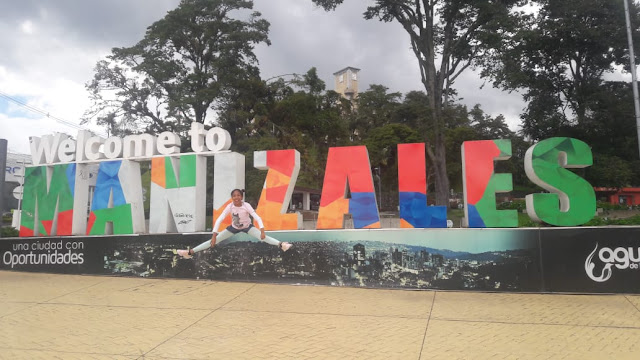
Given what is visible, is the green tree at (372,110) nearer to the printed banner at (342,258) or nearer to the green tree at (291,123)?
the green tree at (291,123)

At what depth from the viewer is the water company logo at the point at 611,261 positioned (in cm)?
809

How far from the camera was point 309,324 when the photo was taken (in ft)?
21.1

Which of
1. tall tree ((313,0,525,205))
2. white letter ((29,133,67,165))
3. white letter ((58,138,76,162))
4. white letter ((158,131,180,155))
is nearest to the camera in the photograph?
white letter ((158,131,180,155))

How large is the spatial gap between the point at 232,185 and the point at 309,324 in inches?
197

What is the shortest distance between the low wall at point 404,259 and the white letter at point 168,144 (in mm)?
2281

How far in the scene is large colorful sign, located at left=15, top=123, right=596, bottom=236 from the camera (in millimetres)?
8750

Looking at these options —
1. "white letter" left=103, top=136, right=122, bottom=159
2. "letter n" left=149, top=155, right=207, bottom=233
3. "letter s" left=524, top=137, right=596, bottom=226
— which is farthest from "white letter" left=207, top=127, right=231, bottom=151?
"letter s" left=524, top=137, right=596, bottom=226

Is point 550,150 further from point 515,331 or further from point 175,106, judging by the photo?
point 175,106

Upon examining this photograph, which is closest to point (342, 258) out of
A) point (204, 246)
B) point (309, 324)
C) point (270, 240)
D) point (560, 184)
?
point (270, 240)

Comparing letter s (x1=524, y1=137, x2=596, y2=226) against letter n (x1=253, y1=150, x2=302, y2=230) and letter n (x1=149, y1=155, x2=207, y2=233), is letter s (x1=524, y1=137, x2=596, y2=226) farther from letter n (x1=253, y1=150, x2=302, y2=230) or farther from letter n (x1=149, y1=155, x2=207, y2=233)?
letter n (x1=149, y1=155, x2=207, y2=233)

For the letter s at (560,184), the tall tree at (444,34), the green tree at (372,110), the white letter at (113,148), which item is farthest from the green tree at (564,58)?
the white letter at (113,148)

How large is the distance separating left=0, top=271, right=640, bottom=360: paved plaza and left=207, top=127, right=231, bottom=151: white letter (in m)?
3.57

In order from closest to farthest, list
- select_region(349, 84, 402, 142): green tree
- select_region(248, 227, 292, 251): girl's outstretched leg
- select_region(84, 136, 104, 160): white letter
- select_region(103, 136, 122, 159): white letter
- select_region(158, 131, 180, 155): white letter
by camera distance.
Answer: select_region(248, 227, 292, 251): girl's outstretched leg
select_region(158, 131, 180, 155): white letter
select_region(103, 136, 122, 159): white letter
select_region(84, 136, 104, 160): white letter
select_region(349, 84, 402, 142): green tree

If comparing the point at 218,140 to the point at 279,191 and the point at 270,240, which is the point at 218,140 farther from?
the point at 270,240
